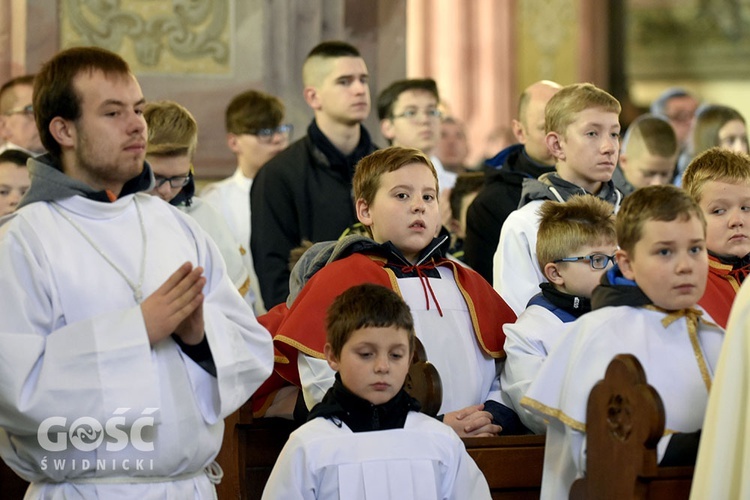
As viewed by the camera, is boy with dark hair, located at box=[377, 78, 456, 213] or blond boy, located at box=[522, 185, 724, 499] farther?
boy with dark hair, located at box=[377, 78, 456, 213]

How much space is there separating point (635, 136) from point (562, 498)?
433 centimetres

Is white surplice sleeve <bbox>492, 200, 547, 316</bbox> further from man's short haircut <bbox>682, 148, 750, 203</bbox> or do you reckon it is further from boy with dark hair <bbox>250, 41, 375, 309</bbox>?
boy with dark hair <bbox>250, 41, 375, 309</bbox>

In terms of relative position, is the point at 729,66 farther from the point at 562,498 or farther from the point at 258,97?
the point at 562,498

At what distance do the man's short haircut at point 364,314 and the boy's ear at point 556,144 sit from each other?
1.90 meters

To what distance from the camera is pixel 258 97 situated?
26.8 feet

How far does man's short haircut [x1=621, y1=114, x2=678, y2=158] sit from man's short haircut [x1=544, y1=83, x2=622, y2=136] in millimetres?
2323

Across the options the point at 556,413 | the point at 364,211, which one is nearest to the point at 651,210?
Answer: the point at 556,413

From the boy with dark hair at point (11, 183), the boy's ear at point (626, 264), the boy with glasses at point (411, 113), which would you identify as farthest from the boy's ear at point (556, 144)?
the boy with dark hair at point (11, 183)

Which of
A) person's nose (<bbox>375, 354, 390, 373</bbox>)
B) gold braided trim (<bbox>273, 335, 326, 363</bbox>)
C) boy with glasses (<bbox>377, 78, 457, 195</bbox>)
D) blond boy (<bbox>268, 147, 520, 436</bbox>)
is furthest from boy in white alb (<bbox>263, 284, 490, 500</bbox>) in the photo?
boy with glasses (<bbox>377, 78, 457, 195</bbox>)

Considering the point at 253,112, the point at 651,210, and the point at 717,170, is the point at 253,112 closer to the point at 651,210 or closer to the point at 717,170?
the point at 717,170

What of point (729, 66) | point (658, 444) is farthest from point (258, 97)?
point (729, 66)

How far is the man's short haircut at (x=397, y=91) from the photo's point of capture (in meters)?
8.19

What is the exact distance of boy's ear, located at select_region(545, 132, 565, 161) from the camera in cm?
595

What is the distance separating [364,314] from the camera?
4195 mm
